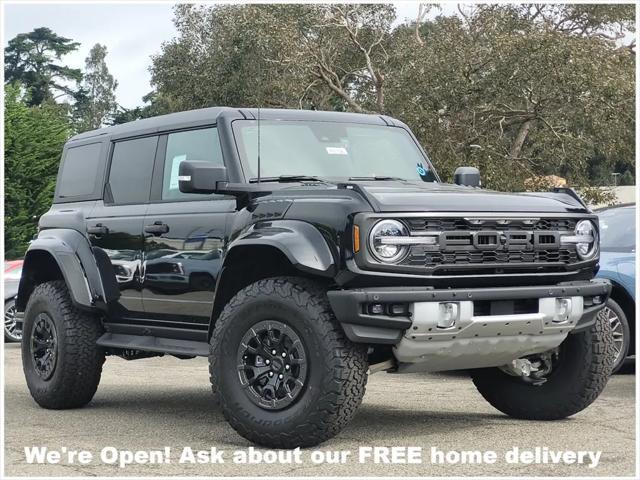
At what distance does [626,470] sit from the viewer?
603 cm

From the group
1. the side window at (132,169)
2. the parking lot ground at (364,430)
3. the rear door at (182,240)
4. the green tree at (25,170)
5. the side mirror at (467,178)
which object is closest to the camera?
the parking lot ground at (364,430)

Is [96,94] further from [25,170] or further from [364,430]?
[364,430]

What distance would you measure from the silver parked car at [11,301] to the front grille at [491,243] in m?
10.8

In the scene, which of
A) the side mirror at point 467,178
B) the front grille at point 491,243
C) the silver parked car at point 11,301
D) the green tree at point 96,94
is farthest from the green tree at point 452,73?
the green tree at point 96,94

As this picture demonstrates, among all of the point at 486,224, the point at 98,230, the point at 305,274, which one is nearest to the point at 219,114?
the point at 98,230

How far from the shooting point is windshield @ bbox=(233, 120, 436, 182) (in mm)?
7637

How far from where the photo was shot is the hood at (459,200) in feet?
Answer: 21.0

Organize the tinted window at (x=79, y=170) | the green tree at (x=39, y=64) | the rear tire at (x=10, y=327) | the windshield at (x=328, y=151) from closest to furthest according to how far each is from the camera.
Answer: the windshield at (x=328, y=151), the tinted window at (x=79, y=170), the rear tire at (x=10, y=327), the green tree at (x=39, y=64)

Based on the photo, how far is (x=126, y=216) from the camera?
8.31 meters

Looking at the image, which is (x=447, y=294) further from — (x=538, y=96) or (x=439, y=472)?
(x=538, y=96)

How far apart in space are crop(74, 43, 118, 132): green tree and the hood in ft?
240

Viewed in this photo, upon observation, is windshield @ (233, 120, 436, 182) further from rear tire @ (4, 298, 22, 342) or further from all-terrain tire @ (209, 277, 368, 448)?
rear tire @ (4, 298, 22, 342)

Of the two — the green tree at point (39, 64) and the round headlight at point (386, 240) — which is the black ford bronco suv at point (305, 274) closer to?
the round headlight at point (386, 240)

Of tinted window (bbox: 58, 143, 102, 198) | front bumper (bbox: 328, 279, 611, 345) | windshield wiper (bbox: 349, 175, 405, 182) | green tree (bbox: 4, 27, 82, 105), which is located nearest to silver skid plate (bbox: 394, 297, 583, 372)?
front bumper (bbox: 328, 279, 611, 345)
